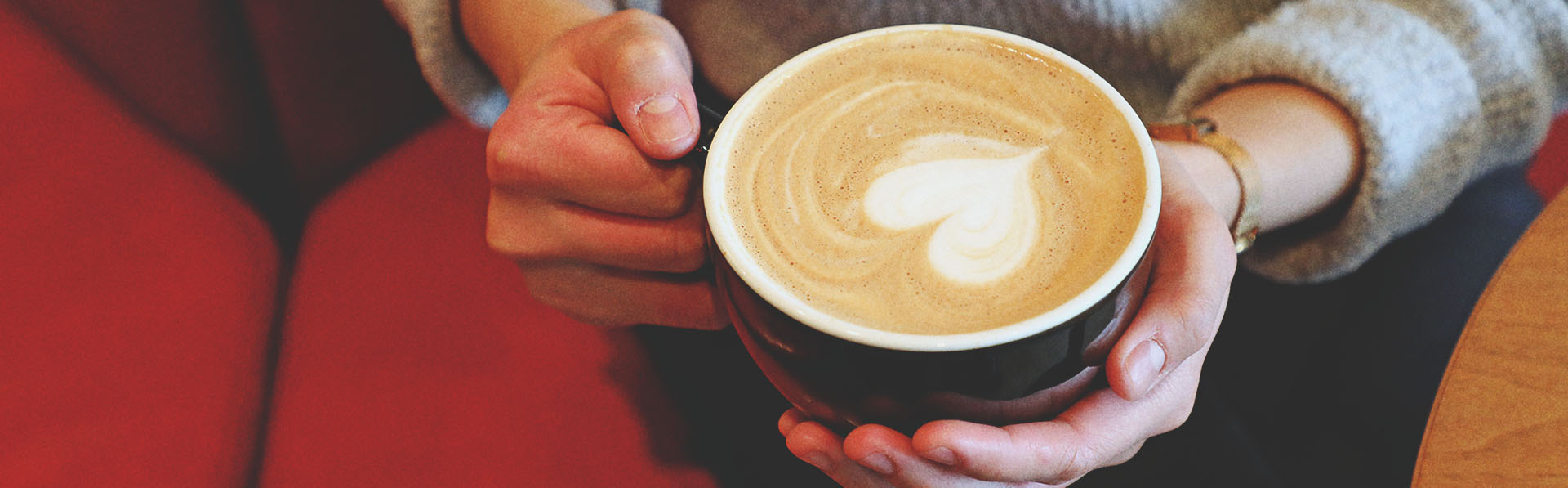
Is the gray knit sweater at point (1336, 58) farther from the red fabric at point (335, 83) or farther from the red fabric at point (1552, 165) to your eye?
the red fabric at point (1552, 165)

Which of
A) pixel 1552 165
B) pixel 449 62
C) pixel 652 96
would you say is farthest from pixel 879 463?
pixel 1552 165

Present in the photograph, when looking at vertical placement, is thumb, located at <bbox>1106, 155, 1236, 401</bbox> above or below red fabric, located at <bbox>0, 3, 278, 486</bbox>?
above

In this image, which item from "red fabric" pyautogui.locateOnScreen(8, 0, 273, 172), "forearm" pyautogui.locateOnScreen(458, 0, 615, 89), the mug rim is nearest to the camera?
the mug rim

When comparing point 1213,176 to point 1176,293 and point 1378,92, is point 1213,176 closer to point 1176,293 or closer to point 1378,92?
point 1378,92

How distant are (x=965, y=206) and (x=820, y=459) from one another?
174 mm

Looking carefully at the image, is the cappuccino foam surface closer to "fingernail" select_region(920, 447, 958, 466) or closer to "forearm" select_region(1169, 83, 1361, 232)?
"fingernail" select_region(920, 447, 958, 466)

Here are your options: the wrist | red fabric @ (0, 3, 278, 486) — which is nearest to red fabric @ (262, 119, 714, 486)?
red fabric @ (0, 3, 278, 486)

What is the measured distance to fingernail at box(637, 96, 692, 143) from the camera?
0.48m

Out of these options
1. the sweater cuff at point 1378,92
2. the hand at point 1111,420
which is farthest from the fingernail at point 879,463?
the sweater cuff at point 1378,92

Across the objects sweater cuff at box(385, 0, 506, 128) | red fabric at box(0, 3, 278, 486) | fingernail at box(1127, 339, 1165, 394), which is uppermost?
fingernail at box(1127, 339, 1165, 394)


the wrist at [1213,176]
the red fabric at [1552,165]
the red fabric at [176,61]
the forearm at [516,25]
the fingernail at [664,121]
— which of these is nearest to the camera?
the fingernail at [664,121]

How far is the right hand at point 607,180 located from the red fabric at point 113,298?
487mm

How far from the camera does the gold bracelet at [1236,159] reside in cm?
70

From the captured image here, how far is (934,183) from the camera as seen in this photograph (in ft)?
1.63
